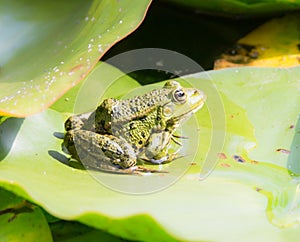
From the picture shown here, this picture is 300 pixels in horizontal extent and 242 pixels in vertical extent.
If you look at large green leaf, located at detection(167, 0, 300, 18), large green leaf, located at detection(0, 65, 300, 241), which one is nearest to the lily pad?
large green leaf, located at detection(167, 0, 300, 18)

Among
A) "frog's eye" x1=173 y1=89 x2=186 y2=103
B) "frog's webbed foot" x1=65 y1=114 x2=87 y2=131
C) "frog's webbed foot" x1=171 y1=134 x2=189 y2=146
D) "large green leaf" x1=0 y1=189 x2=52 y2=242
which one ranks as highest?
"frog's webbed foot" x1=65 y1=114 x2=87 y2=131

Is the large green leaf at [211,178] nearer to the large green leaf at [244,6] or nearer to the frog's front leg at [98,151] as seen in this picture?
the frog's front leg at [98,151]

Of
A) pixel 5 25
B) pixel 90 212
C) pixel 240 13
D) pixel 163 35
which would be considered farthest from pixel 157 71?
pixel 90 212

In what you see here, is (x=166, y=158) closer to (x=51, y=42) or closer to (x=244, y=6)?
(x=51, y=42)

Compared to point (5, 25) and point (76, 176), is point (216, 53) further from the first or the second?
point (76, 176)

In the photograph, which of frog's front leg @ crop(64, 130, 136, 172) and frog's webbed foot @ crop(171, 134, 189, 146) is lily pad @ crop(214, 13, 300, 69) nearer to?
frog's webbed foot @ crop(171, 134, 189, 146)

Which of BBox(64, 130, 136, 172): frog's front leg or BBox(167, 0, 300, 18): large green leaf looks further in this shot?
BBox(167, 0, 300, 18): large green leaf

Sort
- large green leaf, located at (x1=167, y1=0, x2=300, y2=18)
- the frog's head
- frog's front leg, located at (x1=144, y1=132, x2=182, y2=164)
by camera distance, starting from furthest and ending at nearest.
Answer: large green leaf, located at (x1=167, y1=0, x2=300, y2=18), the frog's head, frog's front leg, located at (x1=144, y1=132, x2=182, y2=164)

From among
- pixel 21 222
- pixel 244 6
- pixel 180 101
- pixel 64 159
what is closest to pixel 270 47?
pixel 244 6
